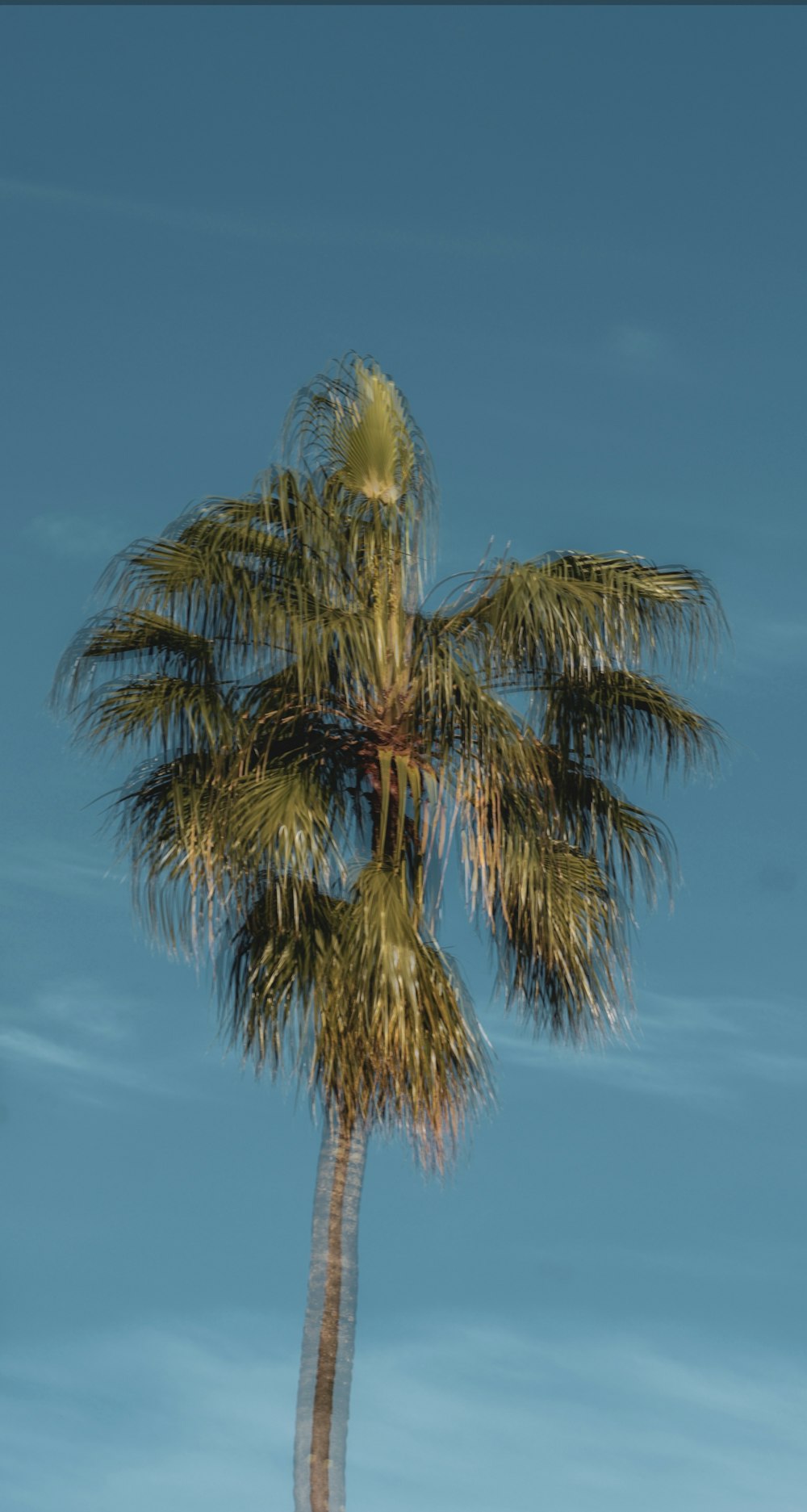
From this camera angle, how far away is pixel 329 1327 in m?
15.7

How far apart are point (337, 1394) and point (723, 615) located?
638cm

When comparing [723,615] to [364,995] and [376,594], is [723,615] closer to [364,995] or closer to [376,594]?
[376,594]

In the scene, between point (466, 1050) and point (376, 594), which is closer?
point (466, 1050)

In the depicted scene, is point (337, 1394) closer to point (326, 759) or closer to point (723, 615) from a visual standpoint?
point (326, 759)

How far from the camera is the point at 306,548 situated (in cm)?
1750

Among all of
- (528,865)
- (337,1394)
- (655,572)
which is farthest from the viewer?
(655,572)

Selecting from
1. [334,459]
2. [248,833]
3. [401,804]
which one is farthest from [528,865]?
[334,459]

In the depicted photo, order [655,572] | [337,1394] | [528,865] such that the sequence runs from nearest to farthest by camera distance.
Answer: [337,1394] < [528,865] < [655,572]

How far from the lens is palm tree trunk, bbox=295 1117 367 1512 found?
1535cm

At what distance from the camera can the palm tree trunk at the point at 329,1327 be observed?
15352mm

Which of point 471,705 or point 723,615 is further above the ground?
point 723,615

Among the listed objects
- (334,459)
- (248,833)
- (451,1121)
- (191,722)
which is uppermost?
(334,459)

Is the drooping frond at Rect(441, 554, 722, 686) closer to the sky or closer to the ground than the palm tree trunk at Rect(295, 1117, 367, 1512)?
closer to the sky

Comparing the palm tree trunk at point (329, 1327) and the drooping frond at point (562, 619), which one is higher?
the drooping frond at point (562, 619)
